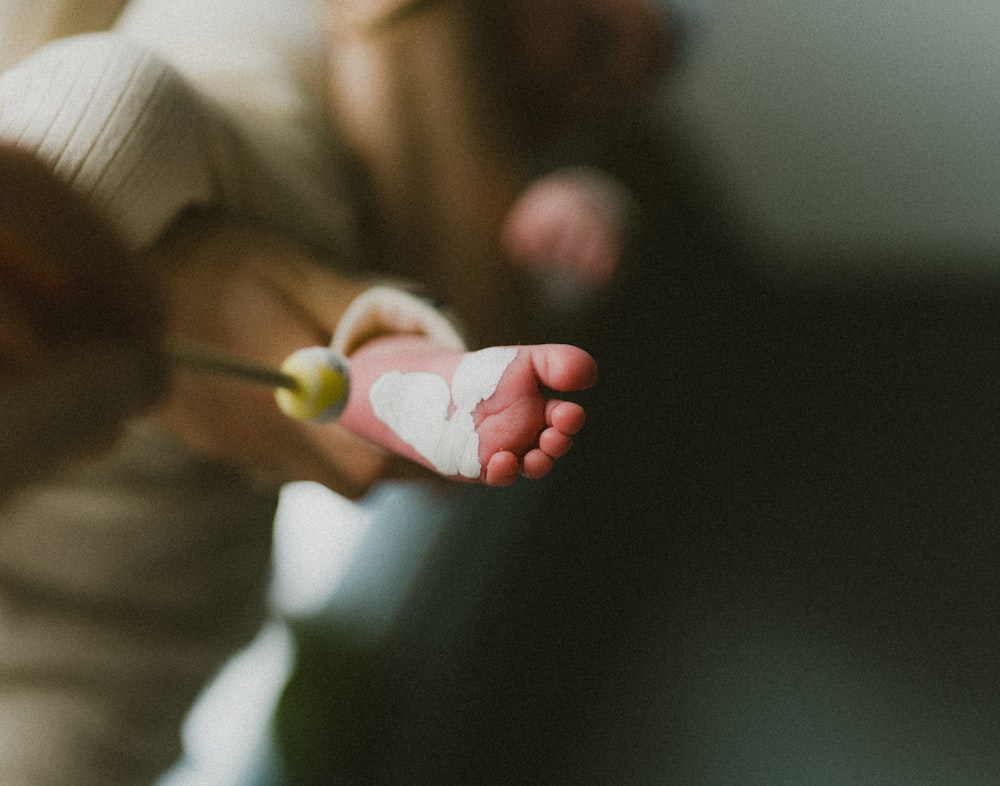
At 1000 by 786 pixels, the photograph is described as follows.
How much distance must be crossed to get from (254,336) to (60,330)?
0.10 meters

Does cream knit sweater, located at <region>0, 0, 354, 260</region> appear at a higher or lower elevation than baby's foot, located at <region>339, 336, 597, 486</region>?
higher

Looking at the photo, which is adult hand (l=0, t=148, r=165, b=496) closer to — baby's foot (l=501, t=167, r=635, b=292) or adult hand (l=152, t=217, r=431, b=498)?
adult hand (l=152, t=217, r=431, b=498)

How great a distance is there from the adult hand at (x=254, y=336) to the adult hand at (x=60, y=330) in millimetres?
35

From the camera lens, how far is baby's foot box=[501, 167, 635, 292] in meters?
0.39

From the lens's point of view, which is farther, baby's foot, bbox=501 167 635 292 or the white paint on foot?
baby's foot, bbox=501 167 635 292

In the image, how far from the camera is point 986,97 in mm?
578

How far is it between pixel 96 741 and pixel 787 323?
490 millimetres

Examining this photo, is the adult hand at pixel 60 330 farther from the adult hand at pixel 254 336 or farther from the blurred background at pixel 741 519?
the blurred background at pixel 741 519

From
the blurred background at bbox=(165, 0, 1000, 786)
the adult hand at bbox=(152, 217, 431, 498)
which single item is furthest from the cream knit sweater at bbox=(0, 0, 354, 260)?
the blurred background at bbox=(165, 0, 1000, 786)

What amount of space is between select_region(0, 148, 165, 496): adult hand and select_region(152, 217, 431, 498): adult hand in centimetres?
4

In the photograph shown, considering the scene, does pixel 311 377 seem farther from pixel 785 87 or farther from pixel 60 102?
pixel 785 87

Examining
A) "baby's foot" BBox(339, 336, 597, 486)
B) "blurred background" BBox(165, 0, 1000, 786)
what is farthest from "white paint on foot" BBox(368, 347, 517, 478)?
"blurred background" BBox(165, 0, 1000, 786)

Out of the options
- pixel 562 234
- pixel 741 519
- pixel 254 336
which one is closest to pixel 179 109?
pixel 254 336

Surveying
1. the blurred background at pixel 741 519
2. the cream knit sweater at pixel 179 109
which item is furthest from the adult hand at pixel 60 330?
the blurred background at pixel 741 519
